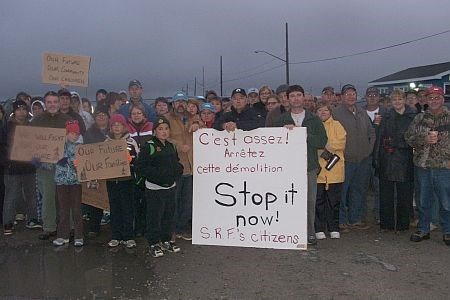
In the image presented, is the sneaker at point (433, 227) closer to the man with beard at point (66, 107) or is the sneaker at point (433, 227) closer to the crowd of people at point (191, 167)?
the crowd of people at point (191, 167)

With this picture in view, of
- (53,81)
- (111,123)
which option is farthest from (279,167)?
(53,81)

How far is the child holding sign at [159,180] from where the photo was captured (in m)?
5.78

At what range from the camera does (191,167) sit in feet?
21.6

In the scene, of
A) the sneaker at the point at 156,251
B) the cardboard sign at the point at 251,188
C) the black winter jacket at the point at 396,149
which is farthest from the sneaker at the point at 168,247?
the black winter jacket at the point at 396,149

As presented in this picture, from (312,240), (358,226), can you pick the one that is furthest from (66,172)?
(358,226)

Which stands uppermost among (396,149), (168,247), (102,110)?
(102,110)

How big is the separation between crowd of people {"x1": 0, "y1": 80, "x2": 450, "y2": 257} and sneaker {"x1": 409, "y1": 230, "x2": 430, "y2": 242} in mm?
20

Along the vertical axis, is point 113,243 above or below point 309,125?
below

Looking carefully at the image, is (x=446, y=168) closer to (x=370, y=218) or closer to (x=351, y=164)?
(x=351, y=164)

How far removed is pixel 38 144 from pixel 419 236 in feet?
17.1

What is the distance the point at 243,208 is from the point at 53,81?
12.2ft

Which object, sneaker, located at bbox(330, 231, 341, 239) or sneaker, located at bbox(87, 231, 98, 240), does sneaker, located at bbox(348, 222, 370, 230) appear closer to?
sneaker, located at bbox(330, 231, 341, 239)

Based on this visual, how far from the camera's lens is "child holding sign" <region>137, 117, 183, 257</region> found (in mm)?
5777

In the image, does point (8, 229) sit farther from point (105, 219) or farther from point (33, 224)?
point (105, 219)
